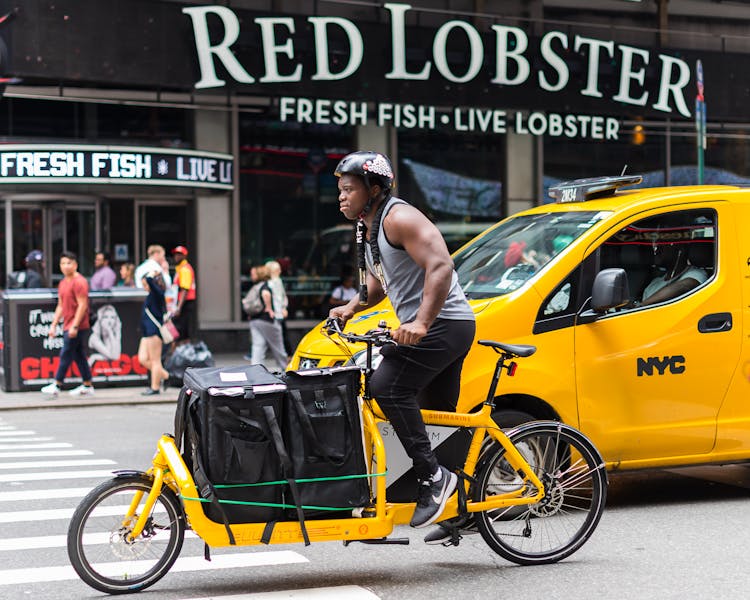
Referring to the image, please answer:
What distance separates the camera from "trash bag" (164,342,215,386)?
52.1ft

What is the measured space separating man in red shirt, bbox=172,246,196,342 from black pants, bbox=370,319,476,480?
38.8ft

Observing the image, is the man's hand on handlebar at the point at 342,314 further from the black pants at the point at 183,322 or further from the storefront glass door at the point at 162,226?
the storefront glass door at the point at 162,226

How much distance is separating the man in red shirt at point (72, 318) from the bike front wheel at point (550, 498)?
985 centimetres

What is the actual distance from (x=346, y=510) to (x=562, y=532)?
1302 mm

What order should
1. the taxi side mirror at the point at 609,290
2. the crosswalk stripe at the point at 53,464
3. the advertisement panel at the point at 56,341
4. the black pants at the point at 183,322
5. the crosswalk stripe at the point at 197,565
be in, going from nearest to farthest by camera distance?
the crosswalk stripe at the point at 197,565
the taxi side mirror at the point at 609,290
the crosswalk stripe at the point at 53,464
the advertisement panel at the point at 56,341
the black pants at the point at 183,322

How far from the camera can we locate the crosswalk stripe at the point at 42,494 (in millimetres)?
8375

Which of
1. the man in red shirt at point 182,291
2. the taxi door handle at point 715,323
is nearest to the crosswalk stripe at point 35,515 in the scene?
the taxi door handle at point 715,323

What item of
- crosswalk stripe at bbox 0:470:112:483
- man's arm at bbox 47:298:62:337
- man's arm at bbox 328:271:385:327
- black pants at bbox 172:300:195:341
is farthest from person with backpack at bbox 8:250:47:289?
man's arm at bbox 328:271:385:327

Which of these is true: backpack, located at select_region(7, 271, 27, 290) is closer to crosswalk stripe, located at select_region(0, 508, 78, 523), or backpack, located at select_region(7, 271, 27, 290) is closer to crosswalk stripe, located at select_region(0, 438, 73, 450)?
crosswalk stripe, located at select_region(0, 438, 73, 450)

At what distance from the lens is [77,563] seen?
5.52 meters

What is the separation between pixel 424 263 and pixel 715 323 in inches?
114

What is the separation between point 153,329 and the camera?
15.4 meters

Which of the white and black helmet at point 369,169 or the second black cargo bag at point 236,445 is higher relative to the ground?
the white and black helmet at point 369,169

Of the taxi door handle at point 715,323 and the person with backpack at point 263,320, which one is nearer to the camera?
the taxi door handle at point 715,323
